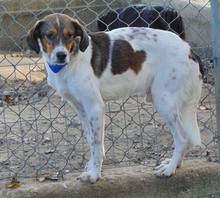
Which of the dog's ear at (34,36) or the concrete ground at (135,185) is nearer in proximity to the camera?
the dog's ear at (34,36)

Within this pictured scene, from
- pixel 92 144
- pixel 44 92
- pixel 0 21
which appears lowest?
pixel 0 21

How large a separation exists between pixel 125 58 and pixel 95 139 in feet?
1.83

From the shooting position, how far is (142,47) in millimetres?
4285

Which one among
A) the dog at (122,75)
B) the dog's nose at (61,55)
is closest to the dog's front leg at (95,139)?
the dog at (122,75)

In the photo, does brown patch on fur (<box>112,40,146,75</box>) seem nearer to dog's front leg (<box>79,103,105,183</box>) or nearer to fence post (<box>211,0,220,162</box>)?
dog's front leg (<box>79,103,105,183</box>)

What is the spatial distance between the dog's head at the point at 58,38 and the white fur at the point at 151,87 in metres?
0.08

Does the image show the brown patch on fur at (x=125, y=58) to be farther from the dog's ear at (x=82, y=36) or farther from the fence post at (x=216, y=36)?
the fence post at (x=216, y=36)

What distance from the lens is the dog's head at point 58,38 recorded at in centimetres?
396

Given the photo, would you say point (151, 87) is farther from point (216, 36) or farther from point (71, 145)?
point (71, 145)

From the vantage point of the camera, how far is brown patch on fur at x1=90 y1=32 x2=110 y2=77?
13.7 ft

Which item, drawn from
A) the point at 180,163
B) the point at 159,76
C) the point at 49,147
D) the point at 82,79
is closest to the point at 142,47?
the point at 159,76

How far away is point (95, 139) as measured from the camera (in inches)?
165

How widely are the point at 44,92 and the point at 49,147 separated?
1892 millimetres

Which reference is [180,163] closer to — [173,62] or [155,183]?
[155,183]
